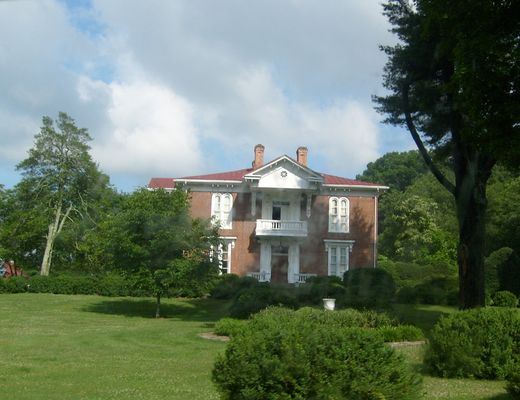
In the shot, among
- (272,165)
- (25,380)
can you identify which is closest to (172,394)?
(25,380)

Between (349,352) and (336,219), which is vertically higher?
(336,219)

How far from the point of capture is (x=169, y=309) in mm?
28047

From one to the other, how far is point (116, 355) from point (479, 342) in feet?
25.8

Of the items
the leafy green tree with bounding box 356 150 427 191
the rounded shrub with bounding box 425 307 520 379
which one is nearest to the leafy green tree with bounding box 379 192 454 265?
the leafy green tree with bounding box 356 150 427 191

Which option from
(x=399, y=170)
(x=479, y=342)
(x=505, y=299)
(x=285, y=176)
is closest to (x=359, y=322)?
(x=479, y=342)

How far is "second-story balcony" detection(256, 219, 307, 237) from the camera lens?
122 feet

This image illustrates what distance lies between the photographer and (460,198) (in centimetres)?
1964

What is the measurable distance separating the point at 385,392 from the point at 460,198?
15.0m

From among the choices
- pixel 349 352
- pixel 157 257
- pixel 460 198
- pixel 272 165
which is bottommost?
pixel 349 352

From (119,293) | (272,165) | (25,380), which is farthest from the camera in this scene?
(272,165)

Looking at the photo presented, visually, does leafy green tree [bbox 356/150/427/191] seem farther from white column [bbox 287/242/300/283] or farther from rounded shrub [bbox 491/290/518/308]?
rounded shrub [bbox 491/290/518/308]

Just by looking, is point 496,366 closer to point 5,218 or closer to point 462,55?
point 462,55

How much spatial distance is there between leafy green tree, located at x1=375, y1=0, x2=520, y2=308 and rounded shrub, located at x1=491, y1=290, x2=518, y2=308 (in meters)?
8.58

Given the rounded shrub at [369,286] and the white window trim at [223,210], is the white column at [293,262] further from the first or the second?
the rounded shrub at [369,286]
